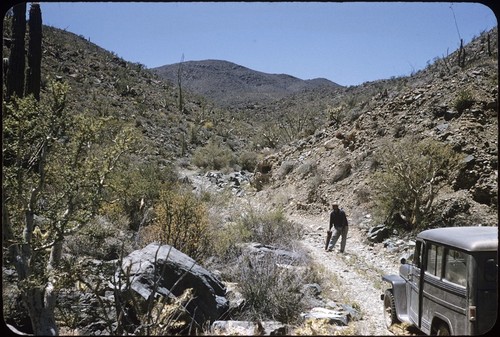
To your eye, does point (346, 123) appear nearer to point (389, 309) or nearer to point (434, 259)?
point (389, 309)

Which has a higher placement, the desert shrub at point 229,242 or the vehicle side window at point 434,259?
the vehicle side window at point 434,259

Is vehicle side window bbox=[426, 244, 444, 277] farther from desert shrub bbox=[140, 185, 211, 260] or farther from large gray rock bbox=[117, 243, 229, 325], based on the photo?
desert shrub bbox=[140, 185, 211, 260]

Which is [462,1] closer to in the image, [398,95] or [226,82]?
[398,95]

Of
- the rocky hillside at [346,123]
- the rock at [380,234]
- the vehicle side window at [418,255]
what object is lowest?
the rock at [380,234]

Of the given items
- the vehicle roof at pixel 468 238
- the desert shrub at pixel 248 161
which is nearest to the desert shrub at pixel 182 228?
the vehicle roof at pixel 468 238

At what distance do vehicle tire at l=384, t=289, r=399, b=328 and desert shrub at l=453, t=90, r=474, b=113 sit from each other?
42.0ft

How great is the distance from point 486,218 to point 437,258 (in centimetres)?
873

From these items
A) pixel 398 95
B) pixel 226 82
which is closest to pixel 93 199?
pixel 398 95

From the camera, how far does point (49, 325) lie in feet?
19.8

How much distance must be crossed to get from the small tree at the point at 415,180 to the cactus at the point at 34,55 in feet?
38.0

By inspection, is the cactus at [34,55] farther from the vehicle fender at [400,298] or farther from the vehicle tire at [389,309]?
the vehicle fender at [400,298]

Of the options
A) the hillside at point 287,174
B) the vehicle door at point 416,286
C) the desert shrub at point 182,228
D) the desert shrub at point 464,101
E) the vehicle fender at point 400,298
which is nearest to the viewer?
the vehicle door at point 416,286

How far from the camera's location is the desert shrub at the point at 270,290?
789 centimetres

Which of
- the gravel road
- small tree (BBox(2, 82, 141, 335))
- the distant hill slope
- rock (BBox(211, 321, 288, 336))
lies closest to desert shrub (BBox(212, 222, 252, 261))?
the gravel road
